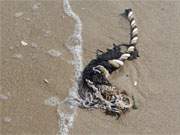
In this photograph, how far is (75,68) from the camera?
20.3 feet

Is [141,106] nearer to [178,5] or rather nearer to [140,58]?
[140,58]

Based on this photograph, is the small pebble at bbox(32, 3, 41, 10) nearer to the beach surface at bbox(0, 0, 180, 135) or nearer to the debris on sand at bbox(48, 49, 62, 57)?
the beach surface at bbox(0, 0, 180, 135)

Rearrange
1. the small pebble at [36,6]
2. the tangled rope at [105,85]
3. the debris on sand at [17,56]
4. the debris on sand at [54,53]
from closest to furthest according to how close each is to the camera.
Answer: the tangled rope at [105,85] < the debris on sand at [17,56] < the debris on sand at [54,53] < the small pebble at [36,6]

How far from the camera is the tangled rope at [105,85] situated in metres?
5.72

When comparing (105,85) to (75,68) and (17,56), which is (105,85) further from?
(17,56)

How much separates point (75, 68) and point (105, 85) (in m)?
0.52

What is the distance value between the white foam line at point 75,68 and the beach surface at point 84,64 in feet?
0.17

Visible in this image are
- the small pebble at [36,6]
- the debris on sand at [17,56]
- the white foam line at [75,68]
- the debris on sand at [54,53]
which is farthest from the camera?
the small pebble at [36,6]

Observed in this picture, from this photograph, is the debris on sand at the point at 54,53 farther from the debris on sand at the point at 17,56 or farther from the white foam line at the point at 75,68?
the debris on sand at the point at 17,56

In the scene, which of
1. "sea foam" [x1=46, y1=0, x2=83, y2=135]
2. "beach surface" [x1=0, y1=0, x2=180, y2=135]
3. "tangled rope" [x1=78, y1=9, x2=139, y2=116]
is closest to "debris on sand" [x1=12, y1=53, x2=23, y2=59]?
"beach surface" [x1=0, y1=0, x2=180, y2=135]

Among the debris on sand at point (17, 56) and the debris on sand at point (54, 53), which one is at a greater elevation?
the debris on sand at point (54, 53)

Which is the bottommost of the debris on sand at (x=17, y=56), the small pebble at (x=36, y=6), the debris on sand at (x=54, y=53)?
the debris on sand at (x=17, y=56)

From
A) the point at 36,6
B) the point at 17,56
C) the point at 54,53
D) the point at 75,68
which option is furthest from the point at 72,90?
the point at 36,6

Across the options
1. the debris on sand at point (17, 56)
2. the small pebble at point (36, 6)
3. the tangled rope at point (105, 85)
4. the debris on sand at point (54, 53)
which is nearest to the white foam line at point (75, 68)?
the tangled rope at point (105, 85)
